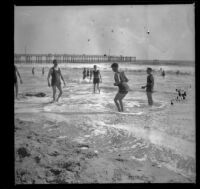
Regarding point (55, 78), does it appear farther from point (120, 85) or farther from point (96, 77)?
point (120, 85)

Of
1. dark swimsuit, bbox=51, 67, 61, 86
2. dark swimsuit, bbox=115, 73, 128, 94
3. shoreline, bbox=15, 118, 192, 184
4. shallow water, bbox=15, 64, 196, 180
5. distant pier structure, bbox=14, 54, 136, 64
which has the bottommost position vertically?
shoreline, bbox=15, 118, 192, 184

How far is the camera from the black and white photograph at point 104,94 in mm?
2883

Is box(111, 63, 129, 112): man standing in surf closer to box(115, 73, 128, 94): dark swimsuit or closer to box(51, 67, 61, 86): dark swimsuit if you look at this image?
box(115, 73, 128, 94): dark swimsuit

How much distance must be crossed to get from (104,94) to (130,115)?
43 cm

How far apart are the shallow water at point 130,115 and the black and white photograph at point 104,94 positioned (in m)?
0.01

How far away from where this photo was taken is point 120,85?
10.1 feet

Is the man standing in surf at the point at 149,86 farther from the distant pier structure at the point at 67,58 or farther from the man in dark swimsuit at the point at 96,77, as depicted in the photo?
the man in dark swimsuit at the point at 96,77

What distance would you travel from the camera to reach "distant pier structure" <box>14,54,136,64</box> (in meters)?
3.08

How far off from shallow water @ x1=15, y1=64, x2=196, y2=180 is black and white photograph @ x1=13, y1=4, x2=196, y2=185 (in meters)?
0.01

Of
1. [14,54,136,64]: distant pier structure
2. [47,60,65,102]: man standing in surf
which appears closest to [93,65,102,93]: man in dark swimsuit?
[14,54,136,64]: distant pier structure
